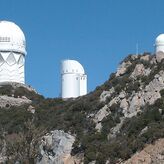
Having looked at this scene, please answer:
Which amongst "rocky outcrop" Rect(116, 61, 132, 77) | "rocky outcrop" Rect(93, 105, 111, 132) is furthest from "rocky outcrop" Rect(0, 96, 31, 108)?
"rocky outcrop" Rect(93, 105, 111, 132)

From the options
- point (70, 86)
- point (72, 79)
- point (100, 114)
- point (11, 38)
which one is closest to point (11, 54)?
point (11, 38)

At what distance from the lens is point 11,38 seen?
260ft

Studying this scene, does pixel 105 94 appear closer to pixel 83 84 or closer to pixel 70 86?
pixel 70 86

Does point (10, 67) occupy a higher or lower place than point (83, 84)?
higher

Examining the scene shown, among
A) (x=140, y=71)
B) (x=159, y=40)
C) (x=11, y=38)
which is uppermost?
(x=11, y=38)

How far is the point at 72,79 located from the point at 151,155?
3883 centimetres

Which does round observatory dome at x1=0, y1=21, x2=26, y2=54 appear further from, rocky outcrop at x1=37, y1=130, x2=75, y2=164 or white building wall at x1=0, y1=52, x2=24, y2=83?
rocky outcrop at x1=37, y1=130, x2=75, y2=164

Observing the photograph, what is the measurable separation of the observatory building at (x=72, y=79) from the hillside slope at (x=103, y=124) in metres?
13.7

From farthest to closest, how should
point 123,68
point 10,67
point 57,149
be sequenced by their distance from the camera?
point 10,67 < point 123,68 < point 57,149

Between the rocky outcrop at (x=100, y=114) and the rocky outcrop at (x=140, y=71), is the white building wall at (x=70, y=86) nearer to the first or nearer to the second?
the rocky outcrop at (x=140, y=71)

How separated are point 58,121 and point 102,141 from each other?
9.07m

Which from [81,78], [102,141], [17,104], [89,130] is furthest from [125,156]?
[81,78]

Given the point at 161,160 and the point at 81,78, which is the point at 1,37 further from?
the point at 161,160

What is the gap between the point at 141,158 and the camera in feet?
130
